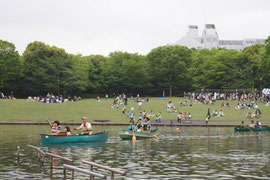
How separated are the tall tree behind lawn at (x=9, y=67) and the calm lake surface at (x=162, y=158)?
71970mm

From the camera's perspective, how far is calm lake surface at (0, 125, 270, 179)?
2478 cm

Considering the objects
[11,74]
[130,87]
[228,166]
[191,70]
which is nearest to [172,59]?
[191,70]

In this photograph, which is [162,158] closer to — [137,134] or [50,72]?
[137,134]

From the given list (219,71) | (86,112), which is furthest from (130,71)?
(86,112)

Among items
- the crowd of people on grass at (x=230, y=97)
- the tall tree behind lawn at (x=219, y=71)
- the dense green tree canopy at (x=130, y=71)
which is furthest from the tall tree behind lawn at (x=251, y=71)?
the crowd of people on grass at (x=230, y=97)

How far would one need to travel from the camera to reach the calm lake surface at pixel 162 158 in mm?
24778

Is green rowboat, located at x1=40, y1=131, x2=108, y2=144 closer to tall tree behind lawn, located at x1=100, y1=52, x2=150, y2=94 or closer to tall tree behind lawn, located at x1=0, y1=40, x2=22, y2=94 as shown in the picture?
tall tree behind lawn, located at x1=0, y1=40, x2=22, y2=94

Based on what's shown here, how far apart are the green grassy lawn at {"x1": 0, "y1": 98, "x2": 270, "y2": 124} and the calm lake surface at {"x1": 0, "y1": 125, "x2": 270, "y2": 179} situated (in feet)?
88.5

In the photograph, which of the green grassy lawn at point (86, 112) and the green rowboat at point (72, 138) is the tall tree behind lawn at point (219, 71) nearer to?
the green grassy lawn at point (86, 112)

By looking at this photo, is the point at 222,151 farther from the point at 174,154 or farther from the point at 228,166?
the point at 228,166

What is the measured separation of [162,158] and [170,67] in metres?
104

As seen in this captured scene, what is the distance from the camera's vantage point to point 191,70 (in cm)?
13000

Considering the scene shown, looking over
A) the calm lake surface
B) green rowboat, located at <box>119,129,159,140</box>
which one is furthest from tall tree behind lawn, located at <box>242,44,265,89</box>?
the calm lake surface

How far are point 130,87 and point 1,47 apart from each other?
131 ft
